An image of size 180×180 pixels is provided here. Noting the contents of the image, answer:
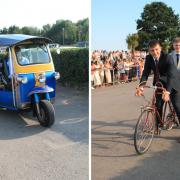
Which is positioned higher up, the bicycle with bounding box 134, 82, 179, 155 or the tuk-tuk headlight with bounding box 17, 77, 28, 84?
the tuk-tuk headlight with bounding box 17, 77, 28, 84

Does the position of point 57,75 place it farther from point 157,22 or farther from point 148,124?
point 157,22

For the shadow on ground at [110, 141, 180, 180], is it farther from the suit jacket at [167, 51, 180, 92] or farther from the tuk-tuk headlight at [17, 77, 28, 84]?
the tuk-tuk headlight at [17, 77, 28, 84]

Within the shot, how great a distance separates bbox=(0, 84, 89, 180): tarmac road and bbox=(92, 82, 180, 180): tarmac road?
0.58 feet

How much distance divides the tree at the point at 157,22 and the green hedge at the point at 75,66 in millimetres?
795

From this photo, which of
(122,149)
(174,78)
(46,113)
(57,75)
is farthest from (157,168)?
(46,113)

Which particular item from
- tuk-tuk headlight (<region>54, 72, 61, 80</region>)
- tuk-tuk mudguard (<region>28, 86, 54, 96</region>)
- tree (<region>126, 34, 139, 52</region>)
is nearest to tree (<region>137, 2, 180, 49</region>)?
tree (<region>126, 34, 139, 52</region>)

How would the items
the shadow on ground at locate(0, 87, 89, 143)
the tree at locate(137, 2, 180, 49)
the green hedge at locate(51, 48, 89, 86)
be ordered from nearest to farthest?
the tree at locate(137, 2, 180, 49) < the green hedge at locate(51, 48, 89, 86) < the shadow on ground at locate(0, 87, 89, 143)

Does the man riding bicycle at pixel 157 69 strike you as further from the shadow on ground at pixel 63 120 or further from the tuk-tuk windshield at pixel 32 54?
the tuk-tuk windshield at pixel 32 54

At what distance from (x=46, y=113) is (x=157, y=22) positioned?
2390 millimetres

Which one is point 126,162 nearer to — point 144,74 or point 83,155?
point 83,155

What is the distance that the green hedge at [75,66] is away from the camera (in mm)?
2903

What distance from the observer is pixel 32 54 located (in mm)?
4430

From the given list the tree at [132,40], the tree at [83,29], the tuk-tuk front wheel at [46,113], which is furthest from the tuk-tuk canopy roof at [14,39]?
the tree at [132,40]

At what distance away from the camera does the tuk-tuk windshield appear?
13.1 ft
